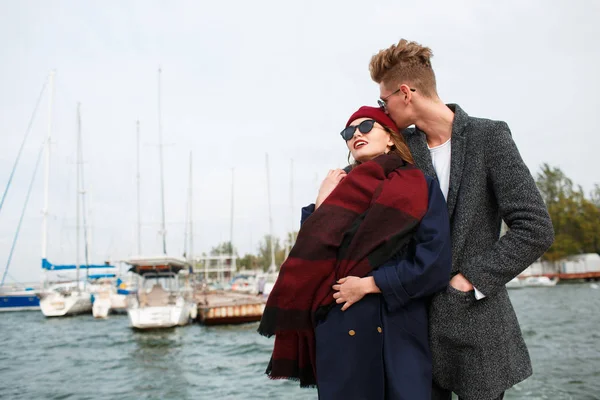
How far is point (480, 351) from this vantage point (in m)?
2.20

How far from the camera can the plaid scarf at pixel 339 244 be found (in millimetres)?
2145

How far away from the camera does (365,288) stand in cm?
211

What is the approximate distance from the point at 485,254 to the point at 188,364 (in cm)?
1367

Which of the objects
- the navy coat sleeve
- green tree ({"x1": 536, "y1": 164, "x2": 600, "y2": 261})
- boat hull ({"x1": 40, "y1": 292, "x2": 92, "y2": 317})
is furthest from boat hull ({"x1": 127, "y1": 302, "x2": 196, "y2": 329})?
green tree ({"x1": 536, "y1": 164, "x2": 600, "y2": 261})

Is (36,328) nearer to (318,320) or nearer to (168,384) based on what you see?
(168,384)

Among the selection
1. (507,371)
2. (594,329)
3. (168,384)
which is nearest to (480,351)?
(507,371)

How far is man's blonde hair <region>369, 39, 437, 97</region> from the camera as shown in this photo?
2.41 meters

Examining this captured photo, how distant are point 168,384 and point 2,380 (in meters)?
5.20

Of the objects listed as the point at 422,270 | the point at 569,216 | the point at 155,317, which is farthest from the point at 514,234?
the point at 569,216

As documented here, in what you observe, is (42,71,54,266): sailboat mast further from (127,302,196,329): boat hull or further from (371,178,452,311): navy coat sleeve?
(371,178,452,311): navy coat sleeve

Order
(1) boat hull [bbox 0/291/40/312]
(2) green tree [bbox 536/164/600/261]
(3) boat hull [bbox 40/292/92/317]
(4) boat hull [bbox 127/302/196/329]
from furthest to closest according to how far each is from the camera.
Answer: (2) green tree [bbox 536/164/600/261] < (1) boat hull [bbox 0/291/40/312] < (3) boat hull [bbox 40/292/92/317] < (4) boat hull [bbox 127/302/196/329]

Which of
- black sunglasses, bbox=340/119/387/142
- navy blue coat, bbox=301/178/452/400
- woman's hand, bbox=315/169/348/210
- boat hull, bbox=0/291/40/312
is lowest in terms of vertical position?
boat hull, bbox=0/291/40/312

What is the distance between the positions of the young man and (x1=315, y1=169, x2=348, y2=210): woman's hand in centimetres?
40

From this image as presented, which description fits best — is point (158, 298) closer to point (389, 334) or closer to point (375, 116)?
point (375, 116)
